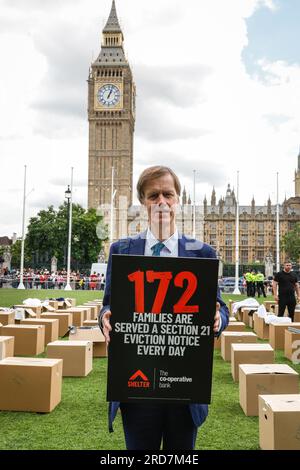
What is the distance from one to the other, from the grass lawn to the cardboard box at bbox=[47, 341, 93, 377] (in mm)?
751

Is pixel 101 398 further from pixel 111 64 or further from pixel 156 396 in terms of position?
pixel 111 64

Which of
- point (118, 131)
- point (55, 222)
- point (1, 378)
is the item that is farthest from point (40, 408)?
point (118, 131)

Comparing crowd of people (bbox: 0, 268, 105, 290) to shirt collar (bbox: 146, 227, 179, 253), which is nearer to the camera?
shirt collar (bbox: 146, 227, 179, 253)

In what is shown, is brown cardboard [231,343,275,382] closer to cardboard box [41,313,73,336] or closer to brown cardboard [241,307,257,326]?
cardboard box [41,313,73,336]

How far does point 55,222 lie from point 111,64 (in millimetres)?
41775

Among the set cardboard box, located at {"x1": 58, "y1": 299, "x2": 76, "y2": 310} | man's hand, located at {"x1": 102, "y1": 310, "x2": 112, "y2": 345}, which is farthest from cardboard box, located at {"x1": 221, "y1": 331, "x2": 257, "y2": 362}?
cardboard box, located at {"x1": 58, "y1": 299, "x2": 76, "y2": 310}

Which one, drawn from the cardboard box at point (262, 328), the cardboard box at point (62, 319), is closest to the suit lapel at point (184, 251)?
the cardboard box at point (262, 328)

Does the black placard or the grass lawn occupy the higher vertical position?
the black placard

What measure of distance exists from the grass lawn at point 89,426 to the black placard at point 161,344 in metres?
2.50

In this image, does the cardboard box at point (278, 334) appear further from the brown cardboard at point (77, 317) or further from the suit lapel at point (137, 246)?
the suit lapel at point (137, 246)

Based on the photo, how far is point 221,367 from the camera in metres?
8.38

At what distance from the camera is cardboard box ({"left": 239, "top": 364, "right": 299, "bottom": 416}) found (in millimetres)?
5371

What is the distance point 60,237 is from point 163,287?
50507 millimetres

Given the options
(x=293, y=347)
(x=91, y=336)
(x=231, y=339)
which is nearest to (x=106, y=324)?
(x=231, y=339)
